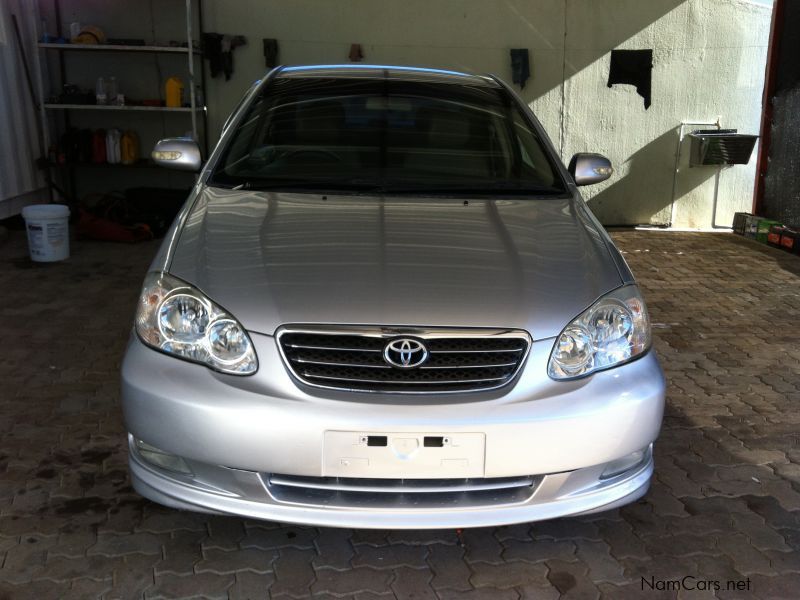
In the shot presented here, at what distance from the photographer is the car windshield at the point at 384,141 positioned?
3.20 metres

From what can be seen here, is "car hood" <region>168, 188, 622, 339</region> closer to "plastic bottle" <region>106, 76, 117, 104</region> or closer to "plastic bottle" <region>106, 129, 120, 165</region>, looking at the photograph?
"plastic bottle" <region>106, 129, 120, 165</region>

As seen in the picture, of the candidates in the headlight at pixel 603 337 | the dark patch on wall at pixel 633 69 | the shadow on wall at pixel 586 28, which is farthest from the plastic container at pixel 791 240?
the headlight at pixel 603 337

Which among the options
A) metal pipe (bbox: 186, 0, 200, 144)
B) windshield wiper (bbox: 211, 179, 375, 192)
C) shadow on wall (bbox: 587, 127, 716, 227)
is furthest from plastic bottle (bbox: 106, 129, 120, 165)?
windshield wiper (bbox: 211, 179, 375, 192)

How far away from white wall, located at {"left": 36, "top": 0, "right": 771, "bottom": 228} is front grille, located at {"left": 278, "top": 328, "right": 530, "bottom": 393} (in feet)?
20.5

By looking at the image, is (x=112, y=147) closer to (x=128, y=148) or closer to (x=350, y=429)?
(x=128, y=148)

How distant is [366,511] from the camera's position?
2.14 metres

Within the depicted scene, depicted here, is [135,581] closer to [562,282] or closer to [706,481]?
[562,282]

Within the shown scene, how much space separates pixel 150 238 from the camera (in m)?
7.40

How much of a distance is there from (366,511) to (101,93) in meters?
6.80

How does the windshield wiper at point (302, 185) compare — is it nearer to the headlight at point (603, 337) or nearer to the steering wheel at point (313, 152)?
the steering wheel at point (313, 152)

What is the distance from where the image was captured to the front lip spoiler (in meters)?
2.14

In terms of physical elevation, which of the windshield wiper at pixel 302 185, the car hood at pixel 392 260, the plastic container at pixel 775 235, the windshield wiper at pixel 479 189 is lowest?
the plastic container at pixel 775 235

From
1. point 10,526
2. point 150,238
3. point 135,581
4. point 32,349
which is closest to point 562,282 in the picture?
point 135,581

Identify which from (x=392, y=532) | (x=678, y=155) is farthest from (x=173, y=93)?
(x=392, y=532)
